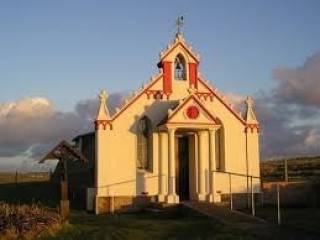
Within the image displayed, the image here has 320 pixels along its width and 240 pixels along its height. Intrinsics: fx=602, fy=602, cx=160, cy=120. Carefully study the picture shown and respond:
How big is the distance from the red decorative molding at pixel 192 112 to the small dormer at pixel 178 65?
2.25 meters

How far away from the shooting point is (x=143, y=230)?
19422 millimetres

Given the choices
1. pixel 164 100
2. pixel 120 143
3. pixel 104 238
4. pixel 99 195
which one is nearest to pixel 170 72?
pixel 164 100

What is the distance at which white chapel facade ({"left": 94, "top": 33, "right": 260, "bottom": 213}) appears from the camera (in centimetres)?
2781

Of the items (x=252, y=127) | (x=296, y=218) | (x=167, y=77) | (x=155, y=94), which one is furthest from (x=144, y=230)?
(x=252, y=127)

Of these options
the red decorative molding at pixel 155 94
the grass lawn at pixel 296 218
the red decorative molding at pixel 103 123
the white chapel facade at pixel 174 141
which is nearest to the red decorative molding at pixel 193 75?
the white chapel facade at pixel 174 141

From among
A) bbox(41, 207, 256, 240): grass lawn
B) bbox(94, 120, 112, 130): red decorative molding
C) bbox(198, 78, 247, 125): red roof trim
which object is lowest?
bbox(41, 207, 256, 240): grass lawn

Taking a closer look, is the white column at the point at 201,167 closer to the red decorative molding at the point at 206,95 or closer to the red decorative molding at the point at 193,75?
the red decorative molding at the point at 206,95

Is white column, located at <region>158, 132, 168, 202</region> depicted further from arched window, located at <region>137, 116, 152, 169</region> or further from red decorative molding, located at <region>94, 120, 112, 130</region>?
red decorative molding, located at <region>94, 120, 112, 130</region>

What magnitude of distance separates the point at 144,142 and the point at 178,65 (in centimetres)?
430

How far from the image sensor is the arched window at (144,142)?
29.0m

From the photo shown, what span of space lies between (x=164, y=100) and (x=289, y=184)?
25.6ft

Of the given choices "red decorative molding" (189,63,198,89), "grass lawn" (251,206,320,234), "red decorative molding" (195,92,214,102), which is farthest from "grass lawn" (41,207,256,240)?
"red decorative molding" (189,63,198,89)

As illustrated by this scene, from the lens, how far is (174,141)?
28969 millimetres

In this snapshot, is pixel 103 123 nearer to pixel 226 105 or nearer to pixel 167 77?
pixel 167 77
